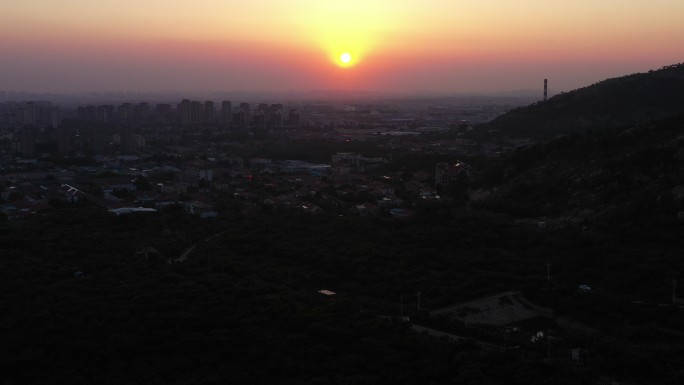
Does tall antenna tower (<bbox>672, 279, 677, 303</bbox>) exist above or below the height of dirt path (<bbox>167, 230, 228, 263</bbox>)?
above

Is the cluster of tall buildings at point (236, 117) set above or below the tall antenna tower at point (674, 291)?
above

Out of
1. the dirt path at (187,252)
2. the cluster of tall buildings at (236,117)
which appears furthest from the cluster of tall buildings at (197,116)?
the dirt path at (187,252)

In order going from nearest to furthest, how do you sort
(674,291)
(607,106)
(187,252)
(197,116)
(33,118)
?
(674,291) < (187,252) < (607,106) < (33,118) < (197,116)

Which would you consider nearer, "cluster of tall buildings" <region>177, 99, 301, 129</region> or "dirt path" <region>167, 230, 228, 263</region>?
"dirt path" <region>167, 230, 228, 263</region>

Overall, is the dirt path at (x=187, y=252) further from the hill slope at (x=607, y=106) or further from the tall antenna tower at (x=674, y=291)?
the hill slope at (x=607, y=106)

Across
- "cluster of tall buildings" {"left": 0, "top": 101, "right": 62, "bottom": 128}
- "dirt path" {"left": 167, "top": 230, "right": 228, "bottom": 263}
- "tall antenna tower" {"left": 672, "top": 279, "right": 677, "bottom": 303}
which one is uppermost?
"cluster of tall buildings" {"left": 0, "top": 101, "right": 62, "bottom": 128}

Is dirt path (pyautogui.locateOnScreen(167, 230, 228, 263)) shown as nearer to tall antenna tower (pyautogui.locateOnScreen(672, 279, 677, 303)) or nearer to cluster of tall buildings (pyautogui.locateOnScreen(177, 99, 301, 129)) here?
tall antenna tower (pyautogui.locateOnScreen(672, 279, 677, 303))

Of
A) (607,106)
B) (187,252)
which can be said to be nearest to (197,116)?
(607,106)

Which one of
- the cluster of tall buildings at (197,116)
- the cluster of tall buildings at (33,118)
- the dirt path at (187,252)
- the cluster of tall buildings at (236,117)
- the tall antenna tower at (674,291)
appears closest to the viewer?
the tall antenna tower at (674,291)

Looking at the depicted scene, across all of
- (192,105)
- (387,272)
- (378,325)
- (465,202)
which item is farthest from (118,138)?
(378,325)

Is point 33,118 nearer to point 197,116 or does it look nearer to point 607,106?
point 197,116

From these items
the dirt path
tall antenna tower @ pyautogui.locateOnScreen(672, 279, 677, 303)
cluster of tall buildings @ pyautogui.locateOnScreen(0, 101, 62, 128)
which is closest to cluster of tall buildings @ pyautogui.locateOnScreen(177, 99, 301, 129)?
cluster of tall buildings @ pyautogui.locateOnScreen(0, 101, 62, 128)
